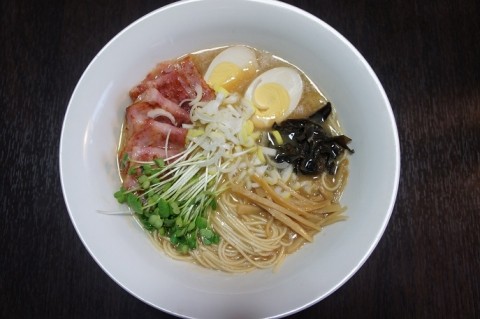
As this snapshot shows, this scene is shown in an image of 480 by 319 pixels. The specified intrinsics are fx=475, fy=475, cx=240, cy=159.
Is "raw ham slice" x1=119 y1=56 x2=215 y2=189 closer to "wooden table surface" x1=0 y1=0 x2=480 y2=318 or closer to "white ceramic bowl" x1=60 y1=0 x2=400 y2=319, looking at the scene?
"white ceramic bowl" x1=60 y1=0 x2=400 y2=319

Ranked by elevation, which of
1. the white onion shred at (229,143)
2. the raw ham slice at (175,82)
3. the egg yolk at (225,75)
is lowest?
the white onion shred at (229,143)

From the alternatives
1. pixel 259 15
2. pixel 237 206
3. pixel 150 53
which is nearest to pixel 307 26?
→ pixel 259 15

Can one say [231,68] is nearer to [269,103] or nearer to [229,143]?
[269,103]

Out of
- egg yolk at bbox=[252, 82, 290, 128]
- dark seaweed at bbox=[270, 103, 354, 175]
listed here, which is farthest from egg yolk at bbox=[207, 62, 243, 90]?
dark seaweed at bbox=[270, 103, 354, 175]

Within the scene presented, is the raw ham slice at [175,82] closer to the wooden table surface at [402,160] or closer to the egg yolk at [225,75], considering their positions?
the egg yolk at [225,75]

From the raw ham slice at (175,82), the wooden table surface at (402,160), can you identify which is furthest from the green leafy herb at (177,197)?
the wooden table surface at (402,160)

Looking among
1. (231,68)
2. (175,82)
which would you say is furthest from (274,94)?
(175,82)
